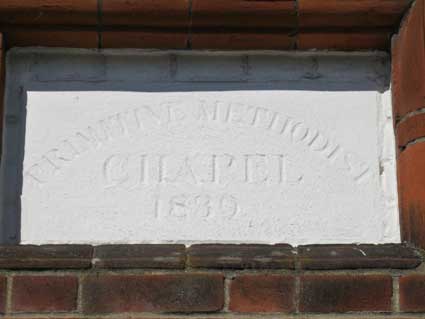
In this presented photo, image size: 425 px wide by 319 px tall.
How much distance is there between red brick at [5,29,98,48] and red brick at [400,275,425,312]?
0.82 meters

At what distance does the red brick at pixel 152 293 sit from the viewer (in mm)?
1597

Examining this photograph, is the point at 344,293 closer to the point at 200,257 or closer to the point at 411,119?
the point at 200,257

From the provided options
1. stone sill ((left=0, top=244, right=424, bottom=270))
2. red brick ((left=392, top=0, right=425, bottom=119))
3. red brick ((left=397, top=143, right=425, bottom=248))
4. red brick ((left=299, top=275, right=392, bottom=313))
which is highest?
red brick ((left=392, top=0, right=425, bottom=119))

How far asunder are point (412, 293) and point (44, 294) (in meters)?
0.71

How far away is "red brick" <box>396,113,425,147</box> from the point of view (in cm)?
169

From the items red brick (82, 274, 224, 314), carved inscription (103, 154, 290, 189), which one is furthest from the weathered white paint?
red brick (82, 274, 224, 314)

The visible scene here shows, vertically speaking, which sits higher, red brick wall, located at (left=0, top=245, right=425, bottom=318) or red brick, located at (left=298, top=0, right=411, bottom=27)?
red brick, located at (left=298, top=0, right=411, bottom=27)

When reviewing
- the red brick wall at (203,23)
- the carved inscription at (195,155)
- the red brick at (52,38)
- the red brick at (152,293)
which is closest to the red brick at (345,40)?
the red brick wall at (203,23)

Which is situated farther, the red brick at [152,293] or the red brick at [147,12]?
the red brick at [147,12]

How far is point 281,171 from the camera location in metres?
1.76

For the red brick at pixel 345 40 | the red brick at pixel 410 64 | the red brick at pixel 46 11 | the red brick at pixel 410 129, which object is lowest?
the red brick at pixel 410 129

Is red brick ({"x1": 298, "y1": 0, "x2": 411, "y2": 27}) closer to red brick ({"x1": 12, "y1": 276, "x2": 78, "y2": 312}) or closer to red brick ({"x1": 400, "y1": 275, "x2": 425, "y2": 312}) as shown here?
red brick ({"x1": 400, "y1": 275, "x2": 425, "y2": 312})

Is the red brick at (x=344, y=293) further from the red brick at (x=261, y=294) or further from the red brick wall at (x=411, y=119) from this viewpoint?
the red brick wall at (x=411, y=119)

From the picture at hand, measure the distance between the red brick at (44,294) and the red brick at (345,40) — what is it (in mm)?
713
